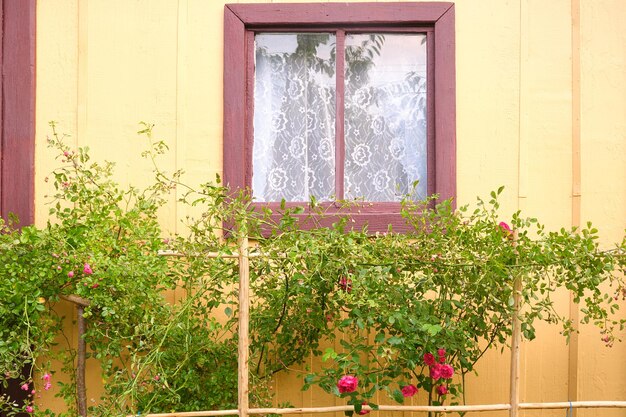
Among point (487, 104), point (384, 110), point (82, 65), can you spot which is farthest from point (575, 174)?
point (82, 65)

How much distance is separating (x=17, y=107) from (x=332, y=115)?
164 cm

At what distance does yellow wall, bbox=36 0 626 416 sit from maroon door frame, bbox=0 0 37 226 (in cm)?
5

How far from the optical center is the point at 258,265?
3371mm

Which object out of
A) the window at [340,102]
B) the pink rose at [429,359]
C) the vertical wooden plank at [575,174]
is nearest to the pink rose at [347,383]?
the pink rose at [429,359]

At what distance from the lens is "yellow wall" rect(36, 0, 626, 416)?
3.94 meters

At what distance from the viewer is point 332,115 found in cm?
412

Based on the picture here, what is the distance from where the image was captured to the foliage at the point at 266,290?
3301 millimetres

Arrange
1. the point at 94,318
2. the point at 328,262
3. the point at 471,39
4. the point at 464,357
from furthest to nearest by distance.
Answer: the point at 471,39
the point at 94,318
the point at 464,357
the point at 328,262

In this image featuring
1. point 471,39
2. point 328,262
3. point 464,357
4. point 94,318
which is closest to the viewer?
point 328,262

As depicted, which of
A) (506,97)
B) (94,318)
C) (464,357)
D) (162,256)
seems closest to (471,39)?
(506,97)

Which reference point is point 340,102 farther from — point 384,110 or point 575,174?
point 575,174

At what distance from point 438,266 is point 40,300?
72.0 inches

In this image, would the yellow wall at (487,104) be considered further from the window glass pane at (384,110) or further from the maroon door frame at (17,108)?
the window glass pane at (384,110)

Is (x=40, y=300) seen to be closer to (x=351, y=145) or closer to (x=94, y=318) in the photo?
(x=94, y=318)
